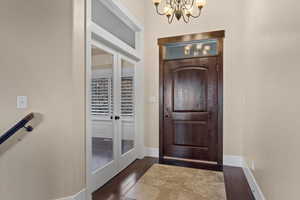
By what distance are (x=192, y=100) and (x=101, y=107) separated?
191cm

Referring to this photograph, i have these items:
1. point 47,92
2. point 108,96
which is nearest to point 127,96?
point 108,96

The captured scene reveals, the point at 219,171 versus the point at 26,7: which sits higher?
the point at 26,7

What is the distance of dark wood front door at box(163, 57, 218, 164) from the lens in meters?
3.42

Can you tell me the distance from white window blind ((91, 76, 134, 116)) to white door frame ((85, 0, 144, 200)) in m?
0.24

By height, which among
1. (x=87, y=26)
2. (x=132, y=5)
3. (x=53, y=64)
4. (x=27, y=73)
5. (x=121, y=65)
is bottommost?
(x=27, y=73)

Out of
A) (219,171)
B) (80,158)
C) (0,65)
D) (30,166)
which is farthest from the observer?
(219,171)

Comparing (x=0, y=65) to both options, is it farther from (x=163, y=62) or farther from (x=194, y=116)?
(x=194, y=116)

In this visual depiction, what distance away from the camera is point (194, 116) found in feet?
11.6

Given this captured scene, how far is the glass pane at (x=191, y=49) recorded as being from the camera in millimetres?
3482

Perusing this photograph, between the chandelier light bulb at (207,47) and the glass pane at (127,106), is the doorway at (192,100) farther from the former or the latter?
the glass pane at (127,106)

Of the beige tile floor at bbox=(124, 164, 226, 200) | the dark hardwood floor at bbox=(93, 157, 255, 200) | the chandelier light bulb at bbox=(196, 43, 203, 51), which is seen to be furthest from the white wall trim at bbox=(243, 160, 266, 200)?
the chandelier light bulb at bbox=(196, 43, 203, 51)

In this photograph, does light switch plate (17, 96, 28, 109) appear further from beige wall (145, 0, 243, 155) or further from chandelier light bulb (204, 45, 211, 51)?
chandelier light bulb (204, 45, 211, 51)

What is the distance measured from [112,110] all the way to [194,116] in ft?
5.64

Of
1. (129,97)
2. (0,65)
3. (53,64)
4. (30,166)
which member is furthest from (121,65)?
(30,166)
